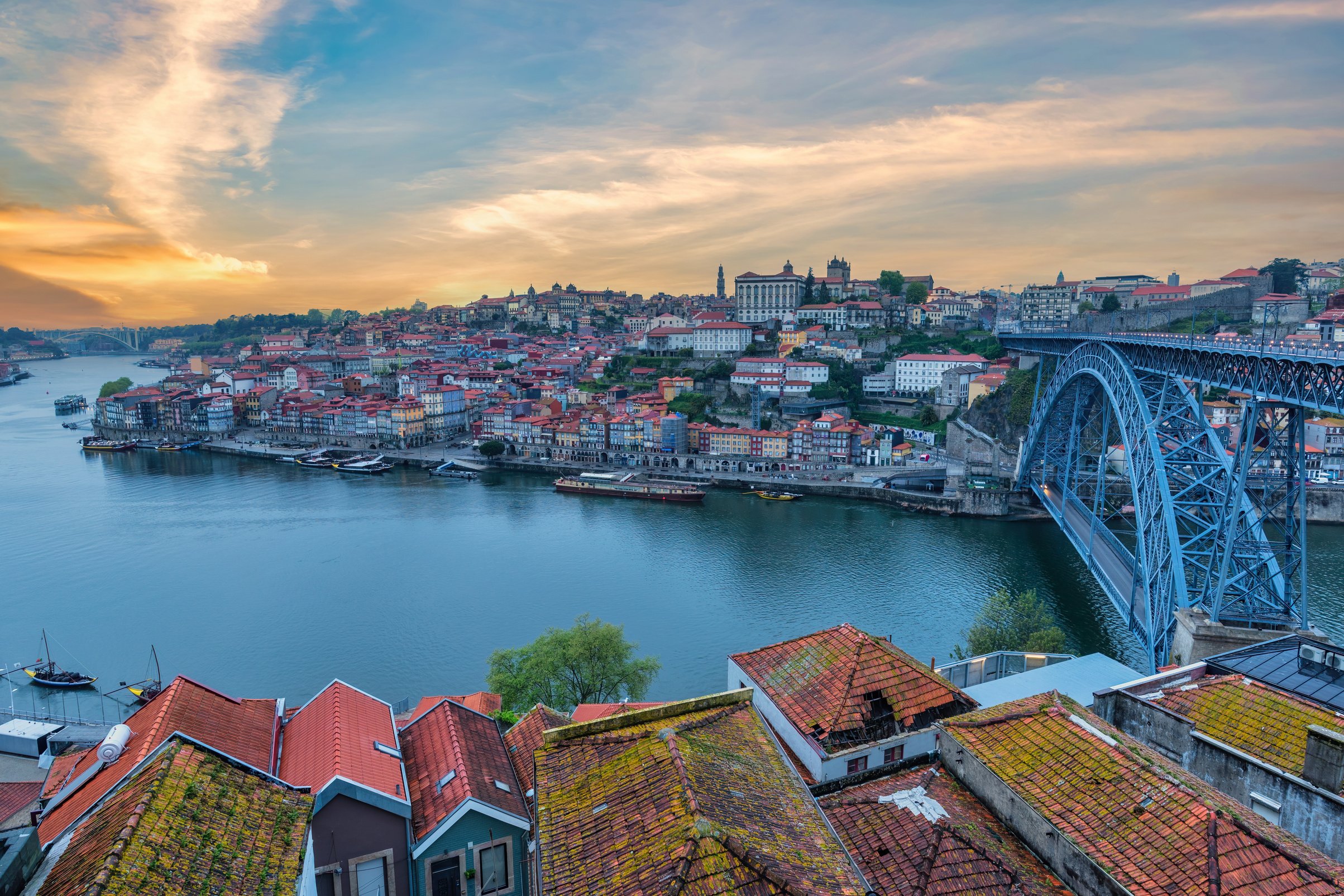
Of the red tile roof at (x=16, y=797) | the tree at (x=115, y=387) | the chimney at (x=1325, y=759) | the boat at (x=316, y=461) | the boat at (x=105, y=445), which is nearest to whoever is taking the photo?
the chimney at (x=1325, y=759)

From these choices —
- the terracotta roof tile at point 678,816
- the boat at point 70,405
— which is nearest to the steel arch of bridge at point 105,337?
the boat at point 70,405

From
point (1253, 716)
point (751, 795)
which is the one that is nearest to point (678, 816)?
point (751, 795)

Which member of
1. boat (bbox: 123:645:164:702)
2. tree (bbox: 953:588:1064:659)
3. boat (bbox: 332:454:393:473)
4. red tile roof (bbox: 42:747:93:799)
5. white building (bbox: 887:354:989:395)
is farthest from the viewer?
white building (bbox: 887:354:989:395)

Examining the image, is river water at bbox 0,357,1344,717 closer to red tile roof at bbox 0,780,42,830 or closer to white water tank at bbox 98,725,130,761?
red tile roof at bbox 0,780,42,830

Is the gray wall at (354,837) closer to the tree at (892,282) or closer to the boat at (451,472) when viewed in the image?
the boat at (451,472)

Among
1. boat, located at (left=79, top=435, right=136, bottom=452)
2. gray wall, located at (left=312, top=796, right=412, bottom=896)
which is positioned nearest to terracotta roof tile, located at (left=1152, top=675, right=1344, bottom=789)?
gray wall, located at (left=312, top=796, right=412, bottom=896)

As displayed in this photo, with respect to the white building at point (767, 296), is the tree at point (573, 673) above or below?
below
